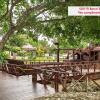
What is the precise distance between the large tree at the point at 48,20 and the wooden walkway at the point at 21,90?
2676mm

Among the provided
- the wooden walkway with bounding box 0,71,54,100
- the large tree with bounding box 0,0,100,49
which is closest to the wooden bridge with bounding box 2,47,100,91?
the wooden walkway with bounding box 0,71,54,100

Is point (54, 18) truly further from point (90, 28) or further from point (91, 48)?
point (91, 48)

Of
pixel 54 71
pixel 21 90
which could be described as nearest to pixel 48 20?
pixel 54 71

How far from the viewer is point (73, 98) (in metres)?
12.0

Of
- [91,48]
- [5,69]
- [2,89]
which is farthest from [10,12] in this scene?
[91,48]

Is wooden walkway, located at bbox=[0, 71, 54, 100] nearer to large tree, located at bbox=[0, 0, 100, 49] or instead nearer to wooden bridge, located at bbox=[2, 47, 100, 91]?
wooden bridge, located at bbox=[2, 47, 100, 91]

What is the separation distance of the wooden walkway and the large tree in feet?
8.78

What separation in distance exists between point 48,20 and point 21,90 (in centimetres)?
466

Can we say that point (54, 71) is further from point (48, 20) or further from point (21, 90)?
point (48, 20)

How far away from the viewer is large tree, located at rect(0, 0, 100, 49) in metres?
9.82

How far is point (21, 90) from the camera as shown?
587 inches

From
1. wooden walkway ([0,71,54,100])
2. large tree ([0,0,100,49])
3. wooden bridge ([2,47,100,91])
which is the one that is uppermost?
large tree ([0,0,100,49])

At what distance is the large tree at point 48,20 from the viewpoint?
9823mm

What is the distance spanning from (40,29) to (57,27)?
0.99 m
